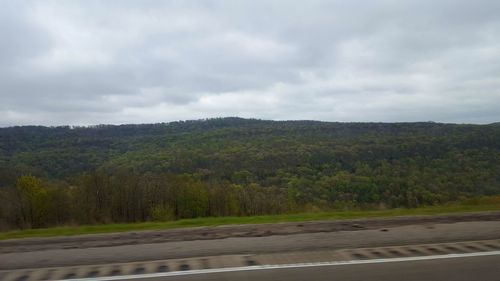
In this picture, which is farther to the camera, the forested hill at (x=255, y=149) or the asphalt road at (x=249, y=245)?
the forested hill at (x=255, y=149)

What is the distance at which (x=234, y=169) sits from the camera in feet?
199

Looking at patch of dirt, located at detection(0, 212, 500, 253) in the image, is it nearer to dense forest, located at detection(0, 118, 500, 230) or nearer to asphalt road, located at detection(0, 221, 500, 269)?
asphalt road, located at detection(0, 221, 500, 269)

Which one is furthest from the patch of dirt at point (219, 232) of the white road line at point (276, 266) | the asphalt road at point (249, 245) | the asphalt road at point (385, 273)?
the asphalt road at point (385, 273)

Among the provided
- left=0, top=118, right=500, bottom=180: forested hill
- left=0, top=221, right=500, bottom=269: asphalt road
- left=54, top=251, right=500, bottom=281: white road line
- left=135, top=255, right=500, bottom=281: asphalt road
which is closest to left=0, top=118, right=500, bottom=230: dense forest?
left=0, top=118, right=500, bottom=180: forested hill

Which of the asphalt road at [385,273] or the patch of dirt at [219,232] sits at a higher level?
the asphalt road at [385,273]

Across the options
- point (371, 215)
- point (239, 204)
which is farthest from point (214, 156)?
point (371, 215)

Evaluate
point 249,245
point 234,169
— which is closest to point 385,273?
point 249,245

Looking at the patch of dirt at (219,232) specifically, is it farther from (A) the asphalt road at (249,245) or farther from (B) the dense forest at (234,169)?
(B) the dense forest at (234,169)

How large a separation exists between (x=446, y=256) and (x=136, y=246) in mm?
5792

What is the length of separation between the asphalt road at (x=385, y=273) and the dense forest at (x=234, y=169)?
13.2m

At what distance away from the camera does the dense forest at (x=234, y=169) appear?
1047 inches

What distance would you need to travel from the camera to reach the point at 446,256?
7.83 metres

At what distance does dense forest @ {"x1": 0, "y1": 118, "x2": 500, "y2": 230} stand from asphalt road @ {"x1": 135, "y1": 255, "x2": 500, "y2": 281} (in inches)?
519

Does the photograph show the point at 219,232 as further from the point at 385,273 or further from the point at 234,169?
the point at 234,169
